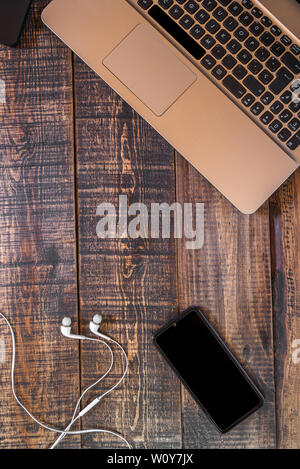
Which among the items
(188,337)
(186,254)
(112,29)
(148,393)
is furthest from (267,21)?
(148,393)

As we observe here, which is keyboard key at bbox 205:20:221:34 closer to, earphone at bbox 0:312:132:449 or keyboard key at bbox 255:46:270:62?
keyboard key at bbox 255:46:270:62

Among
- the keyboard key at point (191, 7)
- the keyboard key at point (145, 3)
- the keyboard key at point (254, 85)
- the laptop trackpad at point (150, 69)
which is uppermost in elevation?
the keyboard key at point (191, 7)

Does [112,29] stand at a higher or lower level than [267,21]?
lower

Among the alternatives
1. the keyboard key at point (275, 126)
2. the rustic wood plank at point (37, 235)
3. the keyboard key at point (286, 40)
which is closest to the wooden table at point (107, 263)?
the rustic wood plank at point (37, 235)

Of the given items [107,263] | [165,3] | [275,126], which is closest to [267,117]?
[275,126]

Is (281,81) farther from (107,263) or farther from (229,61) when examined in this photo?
(107,263)

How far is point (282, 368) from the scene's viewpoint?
69 cm

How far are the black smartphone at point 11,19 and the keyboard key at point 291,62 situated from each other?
16.1 inches

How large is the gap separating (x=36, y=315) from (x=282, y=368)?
42 centimetres

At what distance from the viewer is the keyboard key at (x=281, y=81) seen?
0.61 m

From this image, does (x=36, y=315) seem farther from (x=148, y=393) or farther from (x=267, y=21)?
(x=267, y=21)

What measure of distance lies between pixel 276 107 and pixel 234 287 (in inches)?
11.4

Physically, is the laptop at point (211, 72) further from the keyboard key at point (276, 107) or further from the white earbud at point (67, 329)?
the white earbud at point (67, 329)

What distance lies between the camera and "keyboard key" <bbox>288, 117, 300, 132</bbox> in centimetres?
61
